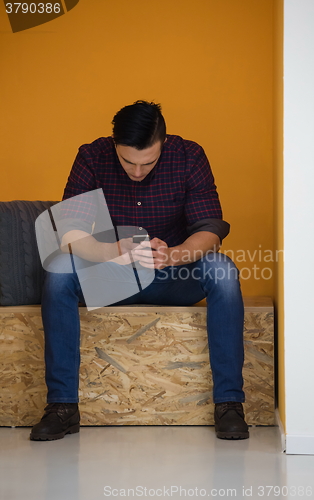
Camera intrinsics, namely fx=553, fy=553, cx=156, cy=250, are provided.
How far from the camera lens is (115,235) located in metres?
1.95

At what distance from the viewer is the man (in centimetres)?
167

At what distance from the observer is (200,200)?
1.89 meters

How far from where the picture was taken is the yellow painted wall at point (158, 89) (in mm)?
2592

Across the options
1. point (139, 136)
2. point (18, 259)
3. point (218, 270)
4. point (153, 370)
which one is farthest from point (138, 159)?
point (153, 370)

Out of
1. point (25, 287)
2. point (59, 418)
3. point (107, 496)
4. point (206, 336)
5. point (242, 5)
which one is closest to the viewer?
point (107, 496)

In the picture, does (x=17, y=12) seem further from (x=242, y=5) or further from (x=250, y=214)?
(x=250, y=214)

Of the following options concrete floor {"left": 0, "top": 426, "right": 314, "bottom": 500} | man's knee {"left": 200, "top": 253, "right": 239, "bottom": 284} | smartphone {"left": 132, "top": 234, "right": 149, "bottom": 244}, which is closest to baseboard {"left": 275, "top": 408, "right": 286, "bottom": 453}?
concrete floor {"left": 0, "top": 426, "right": 314, "bottom": 500}

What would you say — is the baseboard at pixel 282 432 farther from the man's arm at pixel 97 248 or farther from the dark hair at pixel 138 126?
the dark hair at pixel 138 126

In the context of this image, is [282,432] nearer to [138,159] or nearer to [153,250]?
[153,250]

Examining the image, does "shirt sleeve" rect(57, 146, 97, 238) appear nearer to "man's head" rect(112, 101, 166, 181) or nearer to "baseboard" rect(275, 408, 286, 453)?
"man's head" rect(112, 101, 166, 181)

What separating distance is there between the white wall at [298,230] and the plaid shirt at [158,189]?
43 centimetres

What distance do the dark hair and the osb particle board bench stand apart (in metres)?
0.54

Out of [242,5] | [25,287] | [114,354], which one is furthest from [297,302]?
[242,5]

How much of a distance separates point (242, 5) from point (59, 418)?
6.61 ft
